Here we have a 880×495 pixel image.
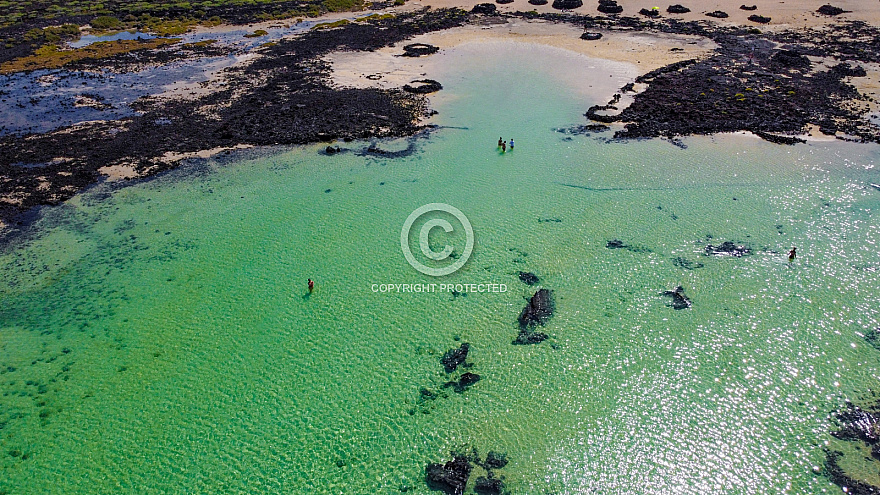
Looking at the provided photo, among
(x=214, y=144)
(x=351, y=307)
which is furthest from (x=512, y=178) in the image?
(x=214, y=144)

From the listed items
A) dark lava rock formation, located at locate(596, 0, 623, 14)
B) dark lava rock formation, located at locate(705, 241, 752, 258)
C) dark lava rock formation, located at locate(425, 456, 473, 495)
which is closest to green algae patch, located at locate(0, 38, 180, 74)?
dark lava rock formation, located at locate(596, 0, 623, 14)

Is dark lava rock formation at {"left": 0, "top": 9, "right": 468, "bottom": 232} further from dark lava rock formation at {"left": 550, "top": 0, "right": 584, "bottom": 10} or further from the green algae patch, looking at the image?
dark lava rock formation at {"left": 550, "top": 0, "right": 584, "bottom": 10}

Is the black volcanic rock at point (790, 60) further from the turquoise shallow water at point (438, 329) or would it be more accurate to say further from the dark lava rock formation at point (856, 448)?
the dark lava rock formation at point (856, 448)

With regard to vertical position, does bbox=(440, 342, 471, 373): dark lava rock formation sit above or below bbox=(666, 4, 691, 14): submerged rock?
below

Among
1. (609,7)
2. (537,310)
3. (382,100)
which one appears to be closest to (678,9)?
(609,7)

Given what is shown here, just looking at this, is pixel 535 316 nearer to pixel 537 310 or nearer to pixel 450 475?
pixel 537 310

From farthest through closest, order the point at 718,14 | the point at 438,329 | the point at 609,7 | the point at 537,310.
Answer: the point at 609,7
the point at 718,14
the point at 537,310
the point at 438,329

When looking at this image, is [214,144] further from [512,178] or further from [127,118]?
[512,178]
